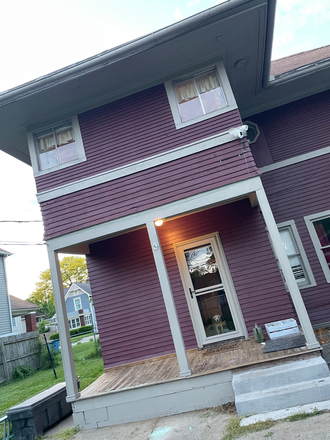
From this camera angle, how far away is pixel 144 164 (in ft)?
15.7

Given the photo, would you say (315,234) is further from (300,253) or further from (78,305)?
(78,305)

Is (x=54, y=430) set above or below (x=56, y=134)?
below

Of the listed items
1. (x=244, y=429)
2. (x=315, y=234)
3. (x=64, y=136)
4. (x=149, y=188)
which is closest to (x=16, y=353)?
(x=64, y=136)

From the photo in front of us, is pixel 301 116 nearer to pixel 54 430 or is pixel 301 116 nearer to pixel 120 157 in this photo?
pixel 120 157

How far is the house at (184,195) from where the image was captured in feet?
13.6

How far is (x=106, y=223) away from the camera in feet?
15.4

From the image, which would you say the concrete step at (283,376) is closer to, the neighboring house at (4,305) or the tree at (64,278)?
the neighboring house at (4,305)

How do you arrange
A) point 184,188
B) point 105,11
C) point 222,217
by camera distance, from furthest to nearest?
point 105,11 < point 222,217 < point 184,188

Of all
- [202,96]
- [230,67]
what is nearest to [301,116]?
[230,67]

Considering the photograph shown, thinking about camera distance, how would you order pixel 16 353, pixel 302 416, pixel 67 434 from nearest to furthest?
pixel 302 416
pixel 67 434
pixel 16 353

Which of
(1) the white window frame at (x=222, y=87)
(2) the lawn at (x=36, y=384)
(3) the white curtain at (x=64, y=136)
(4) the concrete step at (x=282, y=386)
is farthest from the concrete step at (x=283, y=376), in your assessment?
(3) the white curtain at (x=64, y=136)

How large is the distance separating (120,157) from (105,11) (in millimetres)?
7053

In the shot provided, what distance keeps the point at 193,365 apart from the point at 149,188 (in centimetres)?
276

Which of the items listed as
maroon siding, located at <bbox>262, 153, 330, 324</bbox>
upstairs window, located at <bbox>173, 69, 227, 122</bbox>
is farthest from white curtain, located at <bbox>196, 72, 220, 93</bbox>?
maroon siding, located at <bbox>262, 153, 330, 324</bbox>
